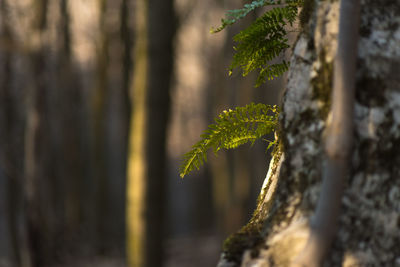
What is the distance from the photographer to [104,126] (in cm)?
1564

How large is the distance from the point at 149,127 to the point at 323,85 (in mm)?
4216

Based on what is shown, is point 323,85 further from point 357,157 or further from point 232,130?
point 232,130

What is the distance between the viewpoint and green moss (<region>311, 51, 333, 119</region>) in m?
1.07

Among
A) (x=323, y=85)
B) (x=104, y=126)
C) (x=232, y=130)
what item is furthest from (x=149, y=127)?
(x=104, y=126)

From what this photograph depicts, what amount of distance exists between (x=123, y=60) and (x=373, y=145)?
14.5 metres

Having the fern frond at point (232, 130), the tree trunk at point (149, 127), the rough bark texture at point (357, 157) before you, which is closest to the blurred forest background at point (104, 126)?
the tree trunk at point (149, 127)

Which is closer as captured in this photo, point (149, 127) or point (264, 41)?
point (264, 41)

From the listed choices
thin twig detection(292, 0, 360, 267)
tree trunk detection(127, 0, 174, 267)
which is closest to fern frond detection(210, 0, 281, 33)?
thin twig detection(292, 0, 360, 267)

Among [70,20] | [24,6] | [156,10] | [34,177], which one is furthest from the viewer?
[70,20]

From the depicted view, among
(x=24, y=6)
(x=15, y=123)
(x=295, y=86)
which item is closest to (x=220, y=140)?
(x=295, y=86)

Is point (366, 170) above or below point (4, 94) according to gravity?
below

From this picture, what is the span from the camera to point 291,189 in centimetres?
113

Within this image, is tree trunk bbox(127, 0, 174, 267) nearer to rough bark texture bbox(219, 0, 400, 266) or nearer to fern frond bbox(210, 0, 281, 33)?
fern frond bbox(210, 0, 281, 33)

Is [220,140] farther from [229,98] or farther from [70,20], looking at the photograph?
[70,20]
